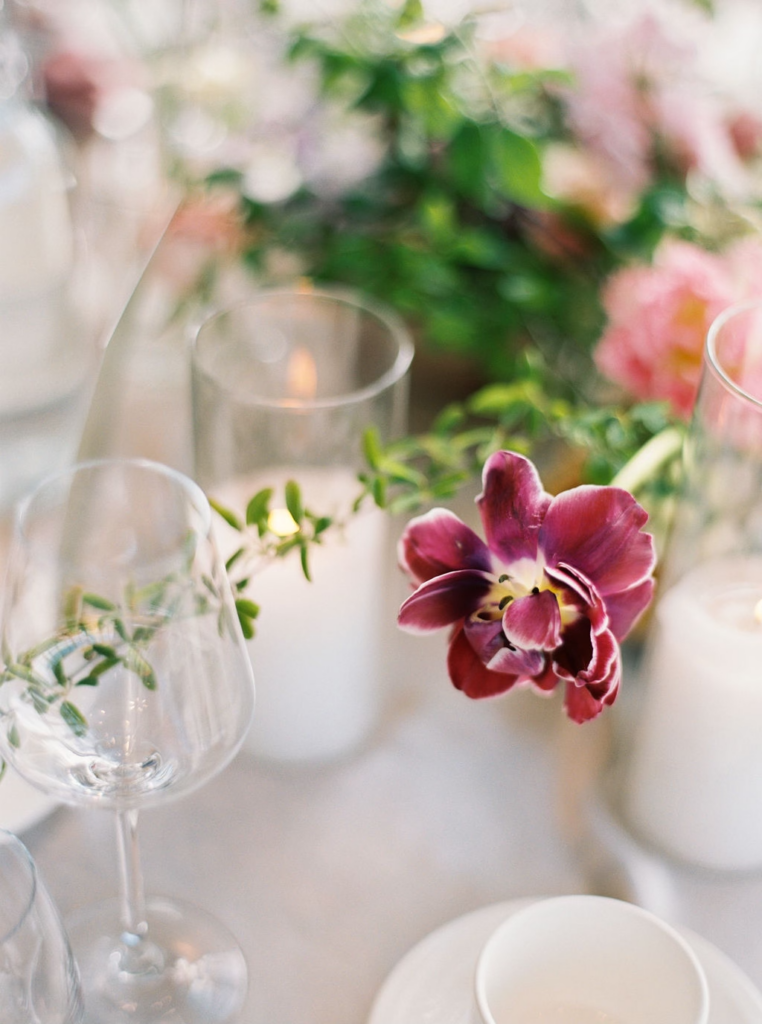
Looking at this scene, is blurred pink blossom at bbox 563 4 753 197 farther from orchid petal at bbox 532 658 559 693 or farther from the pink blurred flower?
orchid petal at bbox 532 658 559 693

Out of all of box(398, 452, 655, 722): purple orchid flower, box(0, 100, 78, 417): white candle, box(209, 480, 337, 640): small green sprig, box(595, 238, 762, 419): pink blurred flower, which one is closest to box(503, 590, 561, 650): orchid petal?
box(398, 452, 655, 722): purple orchid flower

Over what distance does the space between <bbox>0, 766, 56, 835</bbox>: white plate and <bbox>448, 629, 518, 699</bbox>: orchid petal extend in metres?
0.21

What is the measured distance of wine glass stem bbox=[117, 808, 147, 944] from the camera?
1.40 feet

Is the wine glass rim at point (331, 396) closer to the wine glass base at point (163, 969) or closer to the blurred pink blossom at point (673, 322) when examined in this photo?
the blurred pink blossom at point (673, 322)

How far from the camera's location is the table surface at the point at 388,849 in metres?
0.47

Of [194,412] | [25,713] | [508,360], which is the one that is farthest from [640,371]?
[25,713]

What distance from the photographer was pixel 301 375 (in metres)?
0.61

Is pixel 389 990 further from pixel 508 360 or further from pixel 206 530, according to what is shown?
pixel 508 360

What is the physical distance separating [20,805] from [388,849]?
168 mm

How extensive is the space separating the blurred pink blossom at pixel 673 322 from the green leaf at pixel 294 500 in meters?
0.22

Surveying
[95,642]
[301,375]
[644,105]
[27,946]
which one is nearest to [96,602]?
[95,642]

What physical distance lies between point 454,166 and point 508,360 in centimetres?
12

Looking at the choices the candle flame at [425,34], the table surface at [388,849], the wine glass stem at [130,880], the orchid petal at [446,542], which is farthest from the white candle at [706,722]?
the candle flame at [425,34]

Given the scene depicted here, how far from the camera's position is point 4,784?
0.51 meters
